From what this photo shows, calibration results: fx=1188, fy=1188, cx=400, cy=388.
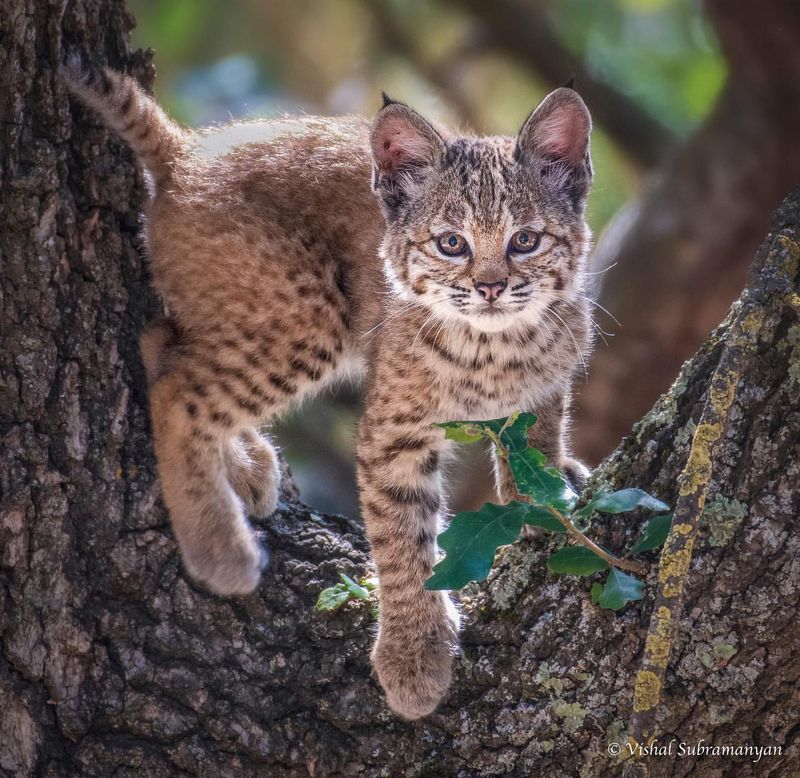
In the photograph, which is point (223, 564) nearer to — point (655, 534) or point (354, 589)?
point (354, 589)

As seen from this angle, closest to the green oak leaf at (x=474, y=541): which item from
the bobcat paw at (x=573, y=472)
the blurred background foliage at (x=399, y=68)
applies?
the bobcat paw at (x=573, y=472)

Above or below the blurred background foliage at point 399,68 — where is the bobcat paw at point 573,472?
below

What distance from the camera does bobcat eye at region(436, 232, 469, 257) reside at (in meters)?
3.96

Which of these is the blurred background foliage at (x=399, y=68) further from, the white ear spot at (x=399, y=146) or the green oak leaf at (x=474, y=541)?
the green oak leaf at (x=474, y=541)

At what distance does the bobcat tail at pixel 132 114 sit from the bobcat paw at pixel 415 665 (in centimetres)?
180

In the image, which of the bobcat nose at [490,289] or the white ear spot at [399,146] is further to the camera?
the white ear spot at [399,146]

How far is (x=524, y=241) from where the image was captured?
13.0 ft

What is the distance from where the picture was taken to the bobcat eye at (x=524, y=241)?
13.0ft

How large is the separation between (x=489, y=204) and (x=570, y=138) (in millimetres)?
383

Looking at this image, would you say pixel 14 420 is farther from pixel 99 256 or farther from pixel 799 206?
pixel 799 206

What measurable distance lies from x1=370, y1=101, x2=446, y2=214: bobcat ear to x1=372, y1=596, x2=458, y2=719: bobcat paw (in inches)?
57.7

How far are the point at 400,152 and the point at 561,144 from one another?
56 centimetres

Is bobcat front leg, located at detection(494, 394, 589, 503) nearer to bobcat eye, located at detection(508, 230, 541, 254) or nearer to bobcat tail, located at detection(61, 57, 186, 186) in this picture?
bobcat eye, located at detection(508, 230, 541, 254)

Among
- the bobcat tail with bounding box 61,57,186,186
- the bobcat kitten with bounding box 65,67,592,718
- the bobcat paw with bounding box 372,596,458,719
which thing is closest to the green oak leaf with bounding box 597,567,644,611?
the bobcat paw with bounding box 372,596,458,719
